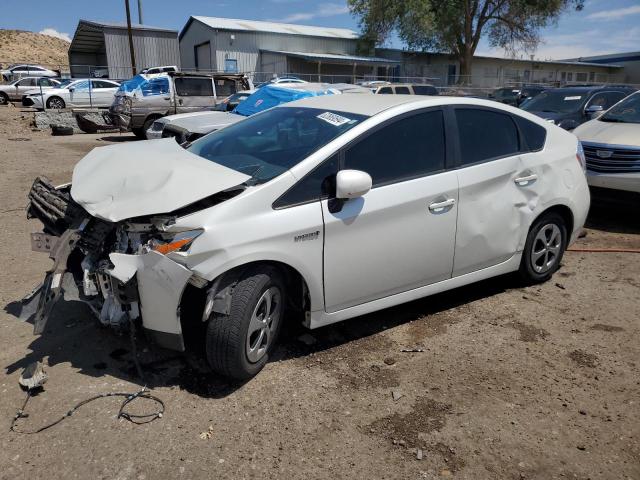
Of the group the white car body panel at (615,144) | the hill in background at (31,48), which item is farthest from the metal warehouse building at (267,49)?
the hill in background at (31,48)

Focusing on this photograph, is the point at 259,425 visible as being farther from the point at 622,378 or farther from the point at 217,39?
the point at 217,39

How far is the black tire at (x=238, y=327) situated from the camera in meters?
3.00

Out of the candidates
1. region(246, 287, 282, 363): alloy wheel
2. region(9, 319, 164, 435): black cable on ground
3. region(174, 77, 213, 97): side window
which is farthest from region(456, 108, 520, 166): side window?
region(174, 77, 213, 97): side window

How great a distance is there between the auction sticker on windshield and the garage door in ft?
128

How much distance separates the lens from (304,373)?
3424 millimetres

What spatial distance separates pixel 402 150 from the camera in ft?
12.2

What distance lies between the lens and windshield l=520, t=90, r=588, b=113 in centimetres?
1055

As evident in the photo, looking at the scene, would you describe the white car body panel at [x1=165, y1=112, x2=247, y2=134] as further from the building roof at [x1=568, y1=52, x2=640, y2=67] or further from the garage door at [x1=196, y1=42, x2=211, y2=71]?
the building roof at [x1=568, y1=52, x2=640, y2=67]

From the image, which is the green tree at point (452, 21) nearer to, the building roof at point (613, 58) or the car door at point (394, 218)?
the building roof at point (613, 58)

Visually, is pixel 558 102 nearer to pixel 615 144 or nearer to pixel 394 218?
pixel 615 144

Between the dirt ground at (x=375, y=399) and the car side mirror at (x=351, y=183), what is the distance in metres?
1.19

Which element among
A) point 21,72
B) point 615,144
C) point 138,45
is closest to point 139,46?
point 138,45

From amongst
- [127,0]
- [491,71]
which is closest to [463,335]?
[127,0]

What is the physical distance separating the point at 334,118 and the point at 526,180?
69.9 inches
